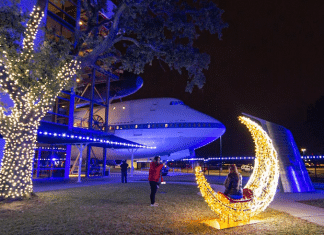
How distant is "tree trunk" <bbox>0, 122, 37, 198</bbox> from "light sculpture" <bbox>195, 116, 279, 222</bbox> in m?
7.38

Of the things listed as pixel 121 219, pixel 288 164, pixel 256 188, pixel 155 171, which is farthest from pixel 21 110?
pixel 288 164

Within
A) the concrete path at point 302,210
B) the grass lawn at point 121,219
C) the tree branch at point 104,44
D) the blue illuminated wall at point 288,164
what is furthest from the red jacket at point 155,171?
the blue illuminated wall at point 288,164

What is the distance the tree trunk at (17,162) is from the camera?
401 inches

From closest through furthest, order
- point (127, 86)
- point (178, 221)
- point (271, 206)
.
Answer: point (178, 221) < point (271, 206) < point (127, 86)

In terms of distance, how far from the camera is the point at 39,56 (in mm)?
10609

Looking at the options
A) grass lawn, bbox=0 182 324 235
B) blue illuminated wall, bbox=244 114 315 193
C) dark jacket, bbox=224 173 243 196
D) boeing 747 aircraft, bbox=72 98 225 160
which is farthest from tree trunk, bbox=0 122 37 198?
boeing 747 aircraft, bbox=72 98 225 160

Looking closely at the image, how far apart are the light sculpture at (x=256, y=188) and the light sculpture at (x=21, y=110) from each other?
7.41 metres

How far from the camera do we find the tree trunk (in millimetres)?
10188

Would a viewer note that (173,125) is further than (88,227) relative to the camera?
Yes

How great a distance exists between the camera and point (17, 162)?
10.4 m

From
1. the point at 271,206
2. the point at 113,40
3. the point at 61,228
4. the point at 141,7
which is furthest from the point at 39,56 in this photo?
the point at 271,206

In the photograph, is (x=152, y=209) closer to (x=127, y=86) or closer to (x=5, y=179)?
(x=5, y=179)

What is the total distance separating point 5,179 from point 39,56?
196 inches

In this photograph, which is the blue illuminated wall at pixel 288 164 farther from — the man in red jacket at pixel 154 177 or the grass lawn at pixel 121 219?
the man in red jacket at pixel 154 177
